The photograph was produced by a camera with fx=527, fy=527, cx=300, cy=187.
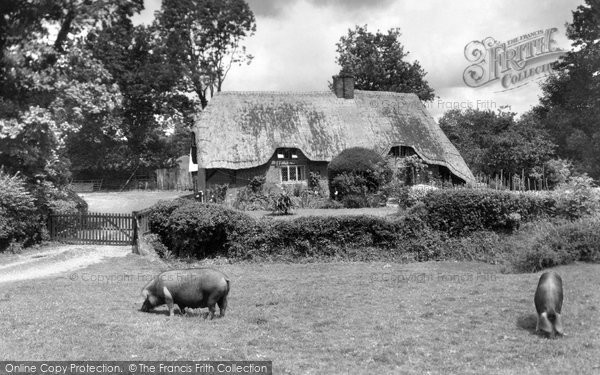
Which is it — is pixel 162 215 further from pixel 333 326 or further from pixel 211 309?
pixel 333 326

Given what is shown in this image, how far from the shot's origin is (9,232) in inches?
779

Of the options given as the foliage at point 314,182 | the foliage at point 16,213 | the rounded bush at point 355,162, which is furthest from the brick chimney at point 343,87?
the foliage at point 16,213

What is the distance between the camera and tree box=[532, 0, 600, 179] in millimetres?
43344

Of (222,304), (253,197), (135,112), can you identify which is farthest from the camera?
(135,112)

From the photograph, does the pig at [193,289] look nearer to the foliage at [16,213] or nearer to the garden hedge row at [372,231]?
the garden hedge row at [372,231]

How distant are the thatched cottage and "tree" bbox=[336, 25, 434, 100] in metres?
15.3

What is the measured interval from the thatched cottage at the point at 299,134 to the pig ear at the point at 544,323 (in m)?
24.6

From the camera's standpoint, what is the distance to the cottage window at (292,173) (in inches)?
1330

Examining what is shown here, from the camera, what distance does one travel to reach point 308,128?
3500cm

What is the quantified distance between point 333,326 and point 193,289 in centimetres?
279

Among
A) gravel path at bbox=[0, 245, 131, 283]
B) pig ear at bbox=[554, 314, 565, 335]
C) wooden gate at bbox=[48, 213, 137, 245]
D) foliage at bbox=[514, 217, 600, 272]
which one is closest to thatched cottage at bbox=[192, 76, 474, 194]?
wooden gate at bbox=[48, 213, 137, 245]

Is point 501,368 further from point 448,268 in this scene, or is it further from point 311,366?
point 448,268

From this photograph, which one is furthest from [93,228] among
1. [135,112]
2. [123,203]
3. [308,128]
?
[135,112]

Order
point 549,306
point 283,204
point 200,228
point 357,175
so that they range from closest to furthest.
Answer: point 549,306, point 200,228, point 283,204, point 357,175
